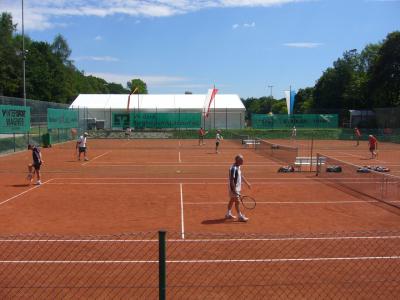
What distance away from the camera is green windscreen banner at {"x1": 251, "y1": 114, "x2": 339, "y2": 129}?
63688 millimetres

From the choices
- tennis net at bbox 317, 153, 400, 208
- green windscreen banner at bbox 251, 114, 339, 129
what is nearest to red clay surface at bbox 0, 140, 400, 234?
tennis net at bbox 317, 153, 400, 208

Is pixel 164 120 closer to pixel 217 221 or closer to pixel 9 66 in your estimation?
pixel 9 66

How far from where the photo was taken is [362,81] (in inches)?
3105

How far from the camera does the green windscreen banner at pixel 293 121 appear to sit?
63.7 meters

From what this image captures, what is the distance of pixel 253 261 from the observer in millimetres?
8961

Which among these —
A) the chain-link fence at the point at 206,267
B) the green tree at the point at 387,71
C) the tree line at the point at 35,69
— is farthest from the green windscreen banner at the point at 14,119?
the green tree at the point at 387,71

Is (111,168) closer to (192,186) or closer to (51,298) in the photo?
(192,186)

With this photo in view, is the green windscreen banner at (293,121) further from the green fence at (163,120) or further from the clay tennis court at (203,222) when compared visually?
the clay tennis court at (203,222)

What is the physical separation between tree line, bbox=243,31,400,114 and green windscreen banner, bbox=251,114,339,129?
891 cm

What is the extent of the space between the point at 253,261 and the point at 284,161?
2079 cm

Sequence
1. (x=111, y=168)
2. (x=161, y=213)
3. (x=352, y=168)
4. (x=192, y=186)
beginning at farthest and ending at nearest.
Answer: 1. (x=111, y=168)
2. (x=352, y=168)
3. (x=192, y=186)
4. (x=161, y=213)

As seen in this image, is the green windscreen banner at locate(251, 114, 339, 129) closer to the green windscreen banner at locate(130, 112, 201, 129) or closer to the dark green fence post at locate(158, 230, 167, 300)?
the green windscreen banner at locate(130, 112, 201, 129)

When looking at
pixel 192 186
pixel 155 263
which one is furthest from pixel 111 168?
pixel 155 263

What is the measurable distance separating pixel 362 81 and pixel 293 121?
72.4 ft
